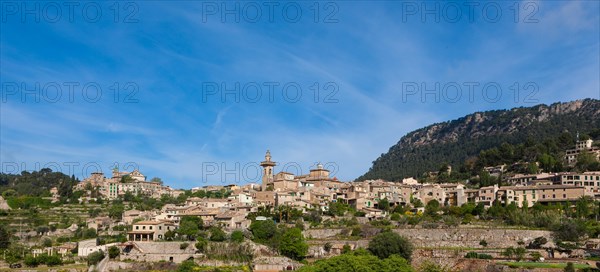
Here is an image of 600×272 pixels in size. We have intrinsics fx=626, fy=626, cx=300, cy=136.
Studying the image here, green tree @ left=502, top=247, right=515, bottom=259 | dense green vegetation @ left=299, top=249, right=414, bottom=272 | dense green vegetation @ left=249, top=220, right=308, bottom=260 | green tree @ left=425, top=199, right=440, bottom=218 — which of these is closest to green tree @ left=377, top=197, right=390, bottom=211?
green tree @ left=425, top=199, right=440, bottom=218

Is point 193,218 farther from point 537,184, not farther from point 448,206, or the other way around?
point 537,184

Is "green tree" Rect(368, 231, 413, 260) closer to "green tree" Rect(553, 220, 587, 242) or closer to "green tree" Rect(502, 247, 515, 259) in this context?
"green tree" Rect(502, 247, 515, 259)

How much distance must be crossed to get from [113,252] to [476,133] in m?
89.2

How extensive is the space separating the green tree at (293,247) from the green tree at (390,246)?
15.4ft

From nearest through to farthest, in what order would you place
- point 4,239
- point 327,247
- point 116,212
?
point 327,247 → point 4,239 → point 116,212

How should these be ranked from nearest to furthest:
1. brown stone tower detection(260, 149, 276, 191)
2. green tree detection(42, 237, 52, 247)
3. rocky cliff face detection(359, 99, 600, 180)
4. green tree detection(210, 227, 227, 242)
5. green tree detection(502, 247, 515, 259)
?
green tree detection(502, 247, 515, 259)
green tree detection(210, 227, 227, 242)
green tree detection(42, 237, 52, 247)
brown stone tower detection(260, 149, 276, 191)
rocky cliff face detection(359, 99, 600, 180)

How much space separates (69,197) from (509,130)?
72596 millimetres

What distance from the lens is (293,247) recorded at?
4116cm

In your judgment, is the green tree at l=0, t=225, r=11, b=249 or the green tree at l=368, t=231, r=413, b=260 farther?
the green tree at l=0, t=225, r=11, b=249

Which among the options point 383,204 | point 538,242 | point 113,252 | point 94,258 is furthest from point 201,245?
point 538,242

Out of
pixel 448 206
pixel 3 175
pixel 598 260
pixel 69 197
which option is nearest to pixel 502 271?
pixel 598 260

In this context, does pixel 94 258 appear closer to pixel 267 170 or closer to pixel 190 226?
A: pixel 190 226

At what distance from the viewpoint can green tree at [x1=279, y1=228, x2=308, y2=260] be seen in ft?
135

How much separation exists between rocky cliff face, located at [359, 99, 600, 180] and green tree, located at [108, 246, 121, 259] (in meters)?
50.8
